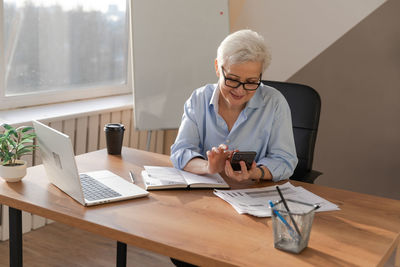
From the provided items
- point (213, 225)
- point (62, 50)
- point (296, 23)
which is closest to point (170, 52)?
point (62, 50)

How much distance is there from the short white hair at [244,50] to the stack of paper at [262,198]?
50cm

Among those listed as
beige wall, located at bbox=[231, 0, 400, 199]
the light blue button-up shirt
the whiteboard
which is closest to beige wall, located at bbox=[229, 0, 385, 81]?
beige wall, located at bbox=[231, 0, 400, 199]

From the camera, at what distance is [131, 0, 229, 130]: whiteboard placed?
3457mm

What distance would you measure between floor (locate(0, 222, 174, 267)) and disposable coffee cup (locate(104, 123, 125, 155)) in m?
0.92

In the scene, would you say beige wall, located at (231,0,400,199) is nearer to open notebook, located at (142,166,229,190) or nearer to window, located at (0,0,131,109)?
window, located at (0,0,131,109)

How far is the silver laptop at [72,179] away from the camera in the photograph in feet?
5.47

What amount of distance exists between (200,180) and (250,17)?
8.04ft

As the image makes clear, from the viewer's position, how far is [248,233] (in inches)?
60.9

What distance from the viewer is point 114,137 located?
2.29m

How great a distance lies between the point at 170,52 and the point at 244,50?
5.08 feet

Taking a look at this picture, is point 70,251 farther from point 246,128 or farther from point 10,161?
point 246,128

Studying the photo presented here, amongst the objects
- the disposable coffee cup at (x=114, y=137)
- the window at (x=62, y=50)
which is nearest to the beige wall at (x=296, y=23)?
the window at (x=62, y=50)

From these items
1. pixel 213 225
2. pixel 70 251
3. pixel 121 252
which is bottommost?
pixel 70 251

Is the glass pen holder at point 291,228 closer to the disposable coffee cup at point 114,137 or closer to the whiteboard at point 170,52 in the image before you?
the disposable coffee cup at point 114,137
